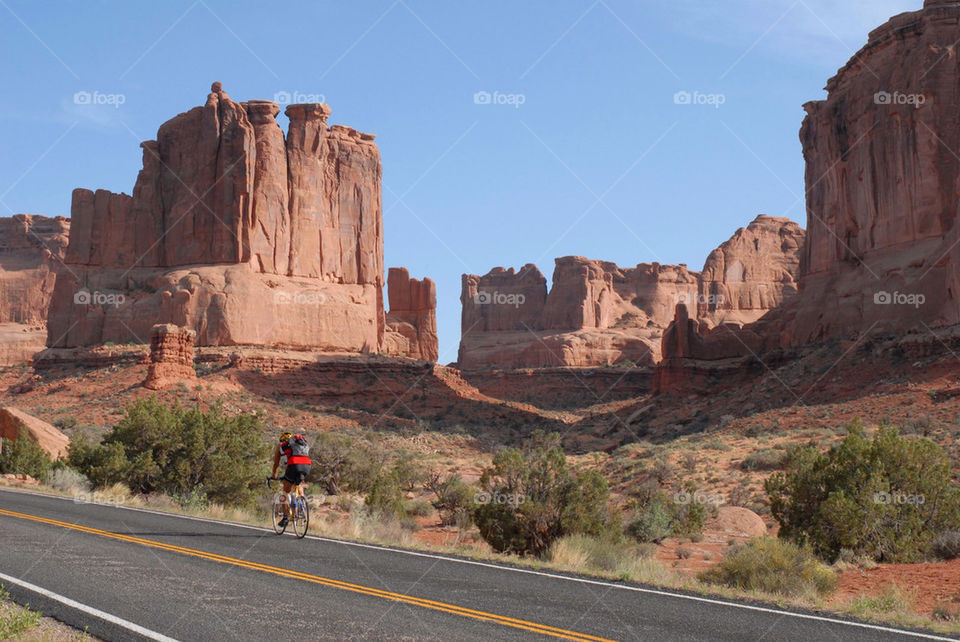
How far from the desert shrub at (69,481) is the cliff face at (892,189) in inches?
1539

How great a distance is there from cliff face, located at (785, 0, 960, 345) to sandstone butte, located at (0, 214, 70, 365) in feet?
263

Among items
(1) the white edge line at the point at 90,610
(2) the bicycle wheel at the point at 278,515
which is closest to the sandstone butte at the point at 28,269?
(2) the bicycle wheel at the point at 278,515

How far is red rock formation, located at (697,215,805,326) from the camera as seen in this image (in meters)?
107

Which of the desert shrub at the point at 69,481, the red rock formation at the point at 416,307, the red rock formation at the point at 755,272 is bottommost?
the desert shrub at the point at 69,481

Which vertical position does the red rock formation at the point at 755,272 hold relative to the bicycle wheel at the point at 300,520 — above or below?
above

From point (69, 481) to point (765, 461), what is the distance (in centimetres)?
2185

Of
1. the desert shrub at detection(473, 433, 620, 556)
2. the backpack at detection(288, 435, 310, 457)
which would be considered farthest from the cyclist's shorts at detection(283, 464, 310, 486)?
the desert shrub at detection(473, 433, 620, 556)

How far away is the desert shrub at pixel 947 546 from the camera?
48.8 feet

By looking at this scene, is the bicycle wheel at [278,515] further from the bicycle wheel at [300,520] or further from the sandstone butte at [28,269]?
the sandstone butte at [28,269]

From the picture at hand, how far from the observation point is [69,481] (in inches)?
885

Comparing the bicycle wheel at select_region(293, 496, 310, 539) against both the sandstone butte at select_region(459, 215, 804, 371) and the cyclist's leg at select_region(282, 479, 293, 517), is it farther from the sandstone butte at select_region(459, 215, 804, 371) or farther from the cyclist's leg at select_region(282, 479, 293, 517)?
the sandstone butte at select_region(459, 215, 804, 371)

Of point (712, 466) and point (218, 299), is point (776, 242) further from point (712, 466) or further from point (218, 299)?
point (712, 466)

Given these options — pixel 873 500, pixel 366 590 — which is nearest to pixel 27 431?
pixel 366 590

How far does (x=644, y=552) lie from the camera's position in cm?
1627
